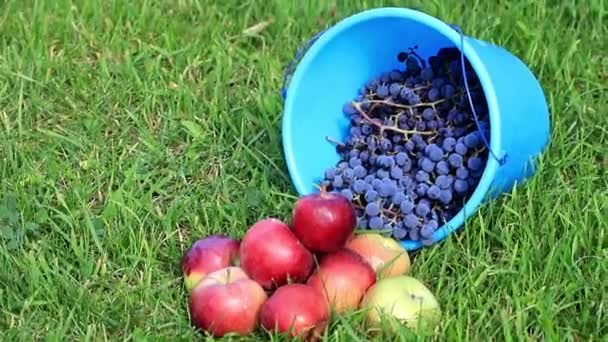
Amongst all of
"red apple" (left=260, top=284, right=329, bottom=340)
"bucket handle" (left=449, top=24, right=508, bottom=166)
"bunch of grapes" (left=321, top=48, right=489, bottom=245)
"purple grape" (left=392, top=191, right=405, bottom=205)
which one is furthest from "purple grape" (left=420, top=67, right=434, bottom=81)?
"red apple" (left=260, top=284, right=329, bottom=340)

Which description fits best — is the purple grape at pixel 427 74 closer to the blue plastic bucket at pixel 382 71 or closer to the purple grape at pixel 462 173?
the blue plastic bucket at pixel 382 71

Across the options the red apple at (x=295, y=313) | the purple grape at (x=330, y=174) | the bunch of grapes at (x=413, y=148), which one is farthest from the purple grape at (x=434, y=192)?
the red apple at (x=295, y=313)

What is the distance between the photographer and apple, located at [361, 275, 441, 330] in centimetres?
189

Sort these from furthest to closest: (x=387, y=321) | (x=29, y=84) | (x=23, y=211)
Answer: (x=29, y=84) < (x=23, y=211) < (x=387, y=321)

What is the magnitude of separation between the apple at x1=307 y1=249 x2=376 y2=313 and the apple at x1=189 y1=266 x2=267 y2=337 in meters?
0.11

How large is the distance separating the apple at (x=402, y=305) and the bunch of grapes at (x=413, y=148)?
230 millimetres

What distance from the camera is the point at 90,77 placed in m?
2.82

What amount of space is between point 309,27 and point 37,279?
1.22 m

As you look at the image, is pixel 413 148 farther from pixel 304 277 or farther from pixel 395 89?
pixel 304 277

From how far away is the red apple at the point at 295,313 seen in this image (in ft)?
6.12

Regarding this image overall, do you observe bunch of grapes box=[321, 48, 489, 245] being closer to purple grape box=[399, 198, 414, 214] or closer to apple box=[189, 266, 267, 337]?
purple grape box=[399, 198, 414, 214]

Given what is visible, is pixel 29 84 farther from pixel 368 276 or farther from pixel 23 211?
pixel 368 276

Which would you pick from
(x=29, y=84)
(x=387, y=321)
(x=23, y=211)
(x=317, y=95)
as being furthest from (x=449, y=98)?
(x=29, y=84)

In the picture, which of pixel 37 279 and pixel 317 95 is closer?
pixel 37 279
